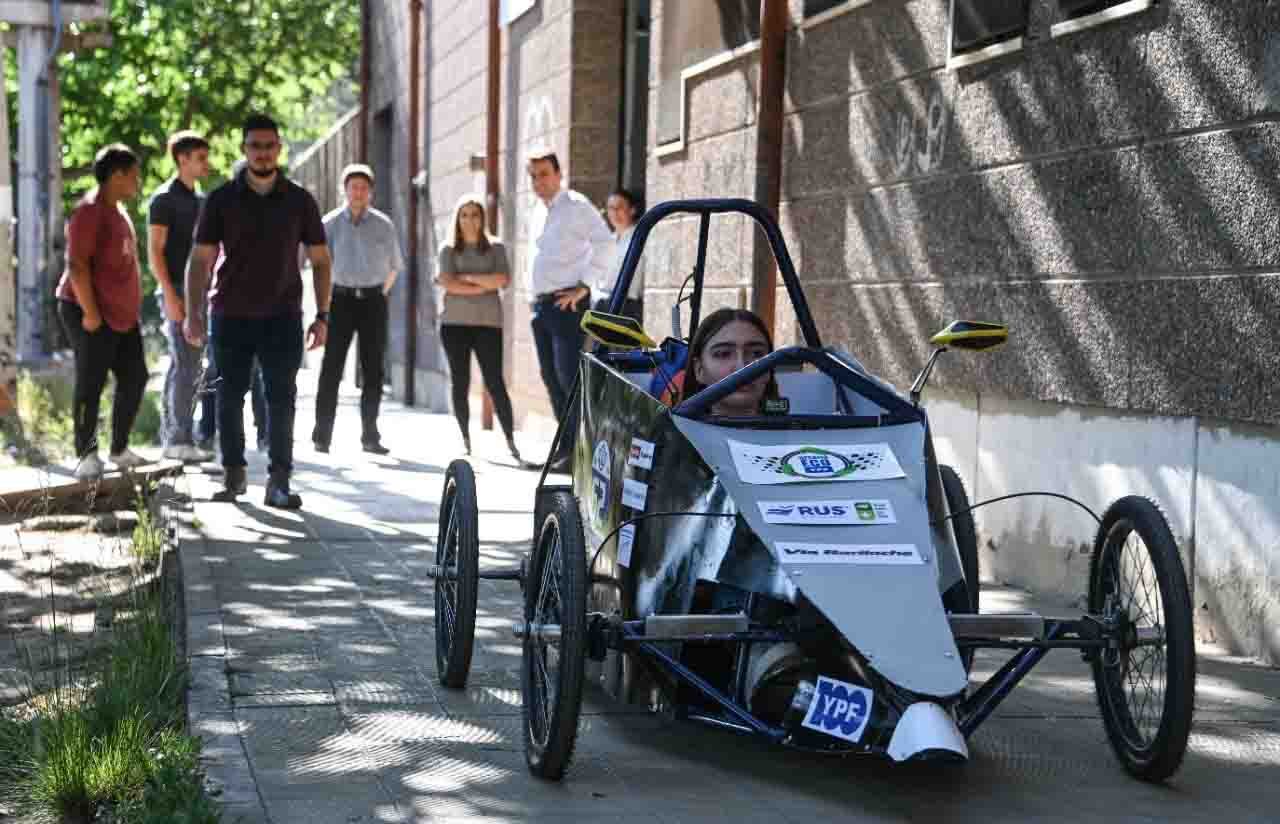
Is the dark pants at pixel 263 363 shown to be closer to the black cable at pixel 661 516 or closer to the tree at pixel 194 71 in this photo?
the black cable at pixel 661 516

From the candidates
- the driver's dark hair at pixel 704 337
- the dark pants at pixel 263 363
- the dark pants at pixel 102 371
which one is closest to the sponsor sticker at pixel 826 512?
the driver's dark hair at pixel 704 337

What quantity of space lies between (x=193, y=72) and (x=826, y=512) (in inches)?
1008

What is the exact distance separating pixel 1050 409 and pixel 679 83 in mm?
5109

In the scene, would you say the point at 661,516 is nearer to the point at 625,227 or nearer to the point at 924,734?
the point at 924,734

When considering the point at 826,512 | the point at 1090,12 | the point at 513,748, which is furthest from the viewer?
the point at 1090,12

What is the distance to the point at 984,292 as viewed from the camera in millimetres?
8453

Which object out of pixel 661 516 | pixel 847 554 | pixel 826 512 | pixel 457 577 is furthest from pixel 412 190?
pixel 847 554

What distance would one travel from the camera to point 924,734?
13.7 ft

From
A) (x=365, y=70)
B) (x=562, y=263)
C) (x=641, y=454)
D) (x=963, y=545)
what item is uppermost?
(x=365, y=70)

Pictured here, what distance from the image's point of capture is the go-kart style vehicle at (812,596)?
14.6ft

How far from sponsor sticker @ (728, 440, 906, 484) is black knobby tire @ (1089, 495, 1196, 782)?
0.55m

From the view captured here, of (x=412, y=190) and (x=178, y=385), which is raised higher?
(x=412, y=190)

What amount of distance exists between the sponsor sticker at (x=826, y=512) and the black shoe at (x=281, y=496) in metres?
6.10

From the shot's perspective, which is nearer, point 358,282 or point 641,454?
point 641,454
